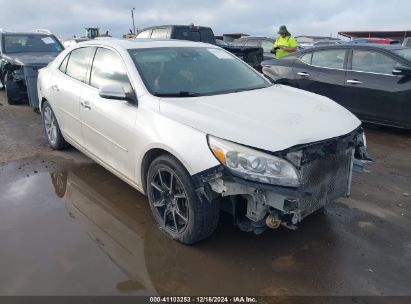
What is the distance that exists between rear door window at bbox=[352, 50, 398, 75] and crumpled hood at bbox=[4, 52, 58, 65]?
6.06 metres

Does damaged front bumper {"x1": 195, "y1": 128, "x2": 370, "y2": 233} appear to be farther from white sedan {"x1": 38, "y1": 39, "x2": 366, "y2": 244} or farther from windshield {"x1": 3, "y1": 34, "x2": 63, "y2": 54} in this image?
windshield {"x1": 3, "y1": 34, "x2": 63, "y2": 54}

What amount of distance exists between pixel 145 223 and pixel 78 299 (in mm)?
1073

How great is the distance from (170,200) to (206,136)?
720mm

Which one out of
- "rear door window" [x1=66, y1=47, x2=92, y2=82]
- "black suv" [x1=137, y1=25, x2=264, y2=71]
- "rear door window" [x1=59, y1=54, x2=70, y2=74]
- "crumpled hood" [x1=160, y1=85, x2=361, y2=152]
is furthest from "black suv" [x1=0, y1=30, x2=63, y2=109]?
"crumpled hood" [x1=160, y1=85, x2=361, y2=152]

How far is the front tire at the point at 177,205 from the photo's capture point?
9.62ft

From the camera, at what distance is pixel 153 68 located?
3742 millimetres

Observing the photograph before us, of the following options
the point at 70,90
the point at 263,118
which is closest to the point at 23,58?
the point at 70,90

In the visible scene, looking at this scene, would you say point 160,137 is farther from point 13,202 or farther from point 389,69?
point 389,69

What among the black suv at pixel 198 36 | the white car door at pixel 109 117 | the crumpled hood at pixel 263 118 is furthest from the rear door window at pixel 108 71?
the black suv at pixel 198 36

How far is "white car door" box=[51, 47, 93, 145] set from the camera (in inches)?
175

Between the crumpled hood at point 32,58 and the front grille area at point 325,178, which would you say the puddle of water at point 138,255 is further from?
the crumpled hood at point 32,58

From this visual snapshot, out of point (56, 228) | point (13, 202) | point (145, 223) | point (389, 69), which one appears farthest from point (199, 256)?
point (389, 69)

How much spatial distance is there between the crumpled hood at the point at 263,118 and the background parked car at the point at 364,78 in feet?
10.3

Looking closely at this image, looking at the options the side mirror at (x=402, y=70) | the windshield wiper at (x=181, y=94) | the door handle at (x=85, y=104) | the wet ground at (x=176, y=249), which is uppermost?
the windshield wiper at (x=181, y=94)
